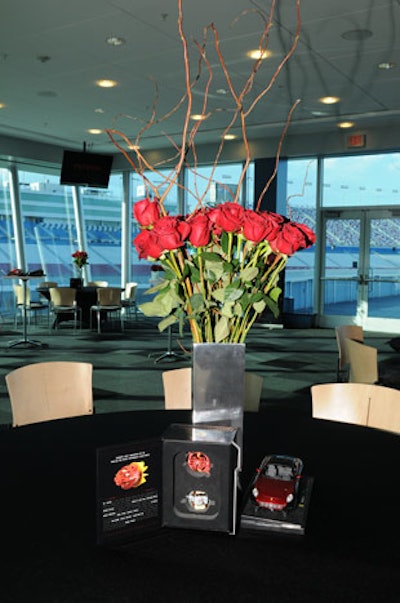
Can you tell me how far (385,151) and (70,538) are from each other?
10.9 meters

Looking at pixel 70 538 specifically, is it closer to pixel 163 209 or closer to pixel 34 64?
pixel 163 209

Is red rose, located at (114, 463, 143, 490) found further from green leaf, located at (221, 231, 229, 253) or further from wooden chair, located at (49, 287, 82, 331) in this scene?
wooden chair, located at (49, 287, 82, 331)

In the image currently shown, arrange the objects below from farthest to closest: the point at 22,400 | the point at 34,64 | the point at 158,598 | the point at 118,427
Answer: the point at 34,64 < the point at 22,400 < the point at 118,427 < the point at 158,598

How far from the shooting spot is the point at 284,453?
184 cm

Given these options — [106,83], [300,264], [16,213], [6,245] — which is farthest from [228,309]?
[16,213]

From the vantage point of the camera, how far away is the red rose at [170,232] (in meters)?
1.48

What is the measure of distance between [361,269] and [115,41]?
6850 mm

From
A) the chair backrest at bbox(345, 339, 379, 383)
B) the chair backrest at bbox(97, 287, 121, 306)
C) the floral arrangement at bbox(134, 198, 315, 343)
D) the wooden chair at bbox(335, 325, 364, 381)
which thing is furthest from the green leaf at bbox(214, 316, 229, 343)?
the chair backrest at bbox(97, 287, 121, 306)

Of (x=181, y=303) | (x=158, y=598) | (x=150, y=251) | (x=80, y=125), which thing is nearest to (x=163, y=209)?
(x=150, y=251)

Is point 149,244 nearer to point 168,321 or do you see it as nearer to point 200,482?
point 168,321

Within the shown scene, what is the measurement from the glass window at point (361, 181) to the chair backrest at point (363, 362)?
295 inches

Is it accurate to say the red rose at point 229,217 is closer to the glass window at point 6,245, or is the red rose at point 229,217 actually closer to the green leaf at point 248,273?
the green leaf at point 248,273

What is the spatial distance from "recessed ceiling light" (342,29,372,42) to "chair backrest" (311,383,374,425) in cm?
463

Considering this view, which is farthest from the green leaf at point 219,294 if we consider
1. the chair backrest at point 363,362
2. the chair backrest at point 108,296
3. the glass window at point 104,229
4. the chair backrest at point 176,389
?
the glass window at point 104,229
